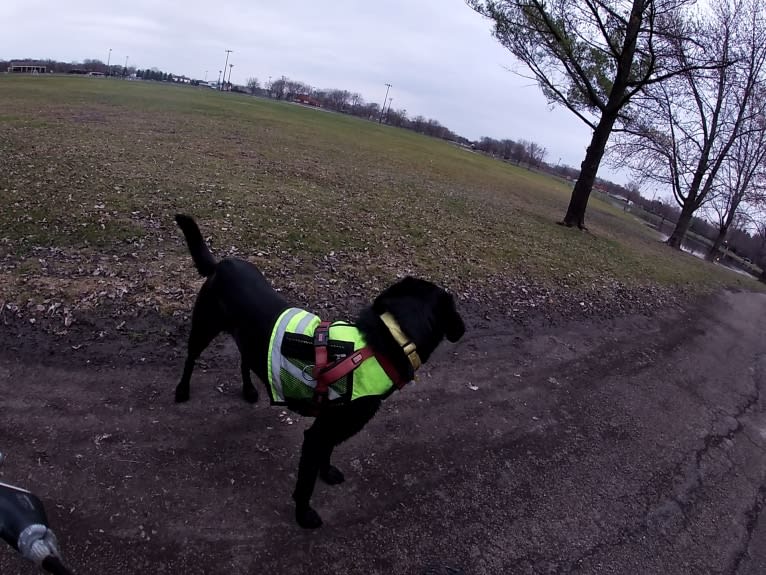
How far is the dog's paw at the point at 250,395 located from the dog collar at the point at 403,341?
188cm

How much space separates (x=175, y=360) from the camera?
4.55 metres

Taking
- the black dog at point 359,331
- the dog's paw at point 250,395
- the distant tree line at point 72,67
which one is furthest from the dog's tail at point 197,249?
the distant tree line at point 72,67

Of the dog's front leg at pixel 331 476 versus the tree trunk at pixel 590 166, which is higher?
the tree trunk at pixel 590 166

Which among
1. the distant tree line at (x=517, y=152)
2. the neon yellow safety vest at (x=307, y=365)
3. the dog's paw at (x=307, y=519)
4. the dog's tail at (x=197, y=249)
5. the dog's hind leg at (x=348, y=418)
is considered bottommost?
the dog's paw at (x=307, y=519)

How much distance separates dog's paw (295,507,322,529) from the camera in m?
3.07

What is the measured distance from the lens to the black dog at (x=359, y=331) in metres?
2.88

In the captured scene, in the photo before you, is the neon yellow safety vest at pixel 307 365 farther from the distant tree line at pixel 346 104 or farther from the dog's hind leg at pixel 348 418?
the distant tree line at pixel 346 104

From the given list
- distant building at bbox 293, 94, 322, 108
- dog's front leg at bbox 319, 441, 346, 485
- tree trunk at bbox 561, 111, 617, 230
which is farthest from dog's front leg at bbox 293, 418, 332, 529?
distant building at bbox 293, 94, 322, 108

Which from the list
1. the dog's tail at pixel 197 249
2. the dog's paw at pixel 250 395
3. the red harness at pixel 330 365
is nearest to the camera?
the red harness at pixel 330 365

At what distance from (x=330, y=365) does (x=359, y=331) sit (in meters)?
0.30

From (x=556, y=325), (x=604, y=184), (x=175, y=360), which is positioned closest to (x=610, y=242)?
(x=556, y=325)

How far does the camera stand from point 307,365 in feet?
9.61

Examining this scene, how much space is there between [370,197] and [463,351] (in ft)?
25.6

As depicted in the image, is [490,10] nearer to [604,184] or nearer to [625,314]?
[625,314]
